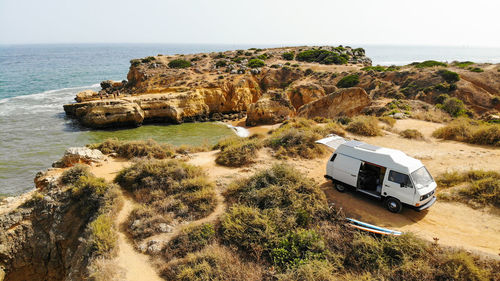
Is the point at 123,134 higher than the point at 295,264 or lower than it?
lower

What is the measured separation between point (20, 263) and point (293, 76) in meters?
39.1

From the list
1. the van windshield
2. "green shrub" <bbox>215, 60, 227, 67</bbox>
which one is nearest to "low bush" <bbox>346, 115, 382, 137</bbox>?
the van windshield

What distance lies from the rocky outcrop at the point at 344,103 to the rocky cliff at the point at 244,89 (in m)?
0.13

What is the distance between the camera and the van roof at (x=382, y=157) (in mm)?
8641

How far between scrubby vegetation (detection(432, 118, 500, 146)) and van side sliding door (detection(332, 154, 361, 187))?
35.8ft

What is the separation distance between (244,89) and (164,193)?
1195 inches

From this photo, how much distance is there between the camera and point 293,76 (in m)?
42.4

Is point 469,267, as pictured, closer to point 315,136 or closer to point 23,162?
point 315,136

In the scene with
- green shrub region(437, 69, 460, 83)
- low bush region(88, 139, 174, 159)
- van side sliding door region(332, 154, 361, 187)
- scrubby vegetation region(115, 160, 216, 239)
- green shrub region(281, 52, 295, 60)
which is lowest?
low bush region(88, 139, 174, 159)

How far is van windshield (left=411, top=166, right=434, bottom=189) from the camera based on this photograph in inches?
332

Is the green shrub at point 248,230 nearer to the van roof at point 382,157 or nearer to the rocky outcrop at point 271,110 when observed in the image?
the van roof at point 382,157

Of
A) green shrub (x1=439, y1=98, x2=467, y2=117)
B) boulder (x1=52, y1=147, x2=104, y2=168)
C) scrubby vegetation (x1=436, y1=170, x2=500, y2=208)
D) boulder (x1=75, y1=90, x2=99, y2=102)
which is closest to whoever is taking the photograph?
scrubby vegetation (x1=436, y1=170, x2=500, y2=208)

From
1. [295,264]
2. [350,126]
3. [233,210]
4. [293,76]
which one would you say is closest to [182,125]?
[293,76]

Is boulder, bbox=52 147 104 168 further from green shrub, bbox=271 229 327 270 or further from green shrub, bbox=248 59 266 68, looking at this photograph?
green shrub, bbox=248 59 266 68
